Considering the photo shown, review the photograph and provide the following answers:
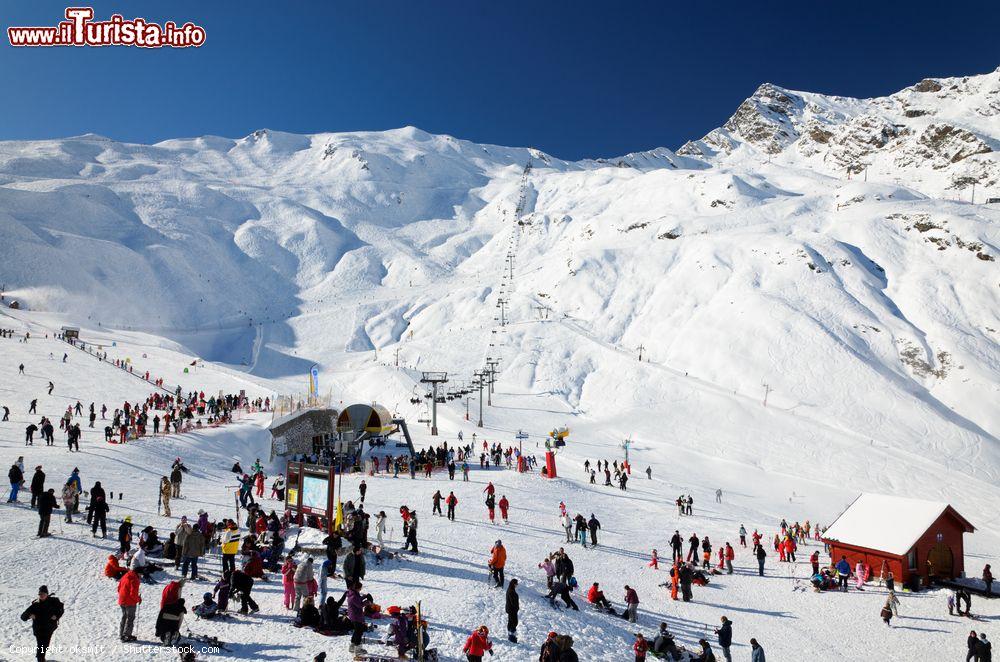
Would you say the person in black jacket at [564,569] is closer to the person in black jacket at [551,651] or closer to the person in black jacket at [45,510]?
the person in black jacket at [551,651]

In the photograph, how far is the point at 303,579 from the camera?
42.5 feet

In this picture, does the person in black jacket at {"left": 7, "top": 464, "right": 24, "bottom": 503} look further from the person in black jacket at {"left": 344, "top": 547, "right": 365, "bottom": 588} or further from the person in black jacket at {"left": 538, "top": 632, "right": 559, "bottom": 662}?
the person in black jacket at {"left": 538, "top": 632, "right": 559, "bottom": 662}

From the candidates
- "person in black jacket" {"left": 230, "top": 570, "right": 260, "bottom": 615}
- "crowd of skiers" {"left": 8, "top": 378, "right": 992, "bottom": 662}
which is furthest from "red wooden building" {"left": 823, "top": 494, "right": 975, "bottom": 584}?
"person in black jacket" {"left": 230, "top": 570, "right": 260, "bottom": 615}

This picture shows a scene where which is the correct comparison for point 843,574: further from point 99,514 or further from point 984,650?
point 99,514

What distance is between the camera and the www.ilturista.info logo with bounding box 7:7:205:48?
30.7 m

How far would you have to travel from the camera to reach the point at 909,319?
266ft

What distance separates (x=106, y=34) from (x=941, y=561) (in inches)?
1876

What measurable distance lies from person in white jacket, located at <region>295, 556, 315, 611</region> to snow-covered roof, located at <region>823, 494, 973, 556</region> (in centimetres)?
2273

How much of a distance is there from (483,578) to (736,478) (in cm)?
3476

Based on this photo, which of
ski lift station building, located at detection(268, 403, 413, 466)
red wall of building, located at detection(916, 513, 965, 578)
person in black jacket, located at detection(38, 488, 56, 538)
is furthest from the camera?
ski lift station building, located at detection(268, 403, 413, 466)

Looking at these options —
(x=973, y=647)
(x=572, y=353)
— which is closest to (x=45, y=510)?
(x=973, y=647)

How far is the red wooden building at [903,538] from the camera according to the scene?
24125 mm

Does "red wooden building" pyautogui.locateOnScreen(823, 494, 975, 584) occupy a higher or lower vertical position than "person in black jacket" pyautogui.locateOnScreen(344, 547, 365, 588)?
lower

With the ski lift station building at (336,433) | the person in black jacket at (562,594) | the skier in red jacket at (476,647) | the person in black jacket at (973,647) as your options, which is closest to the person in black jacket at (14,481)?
the skier in red jacket at (476,647)
